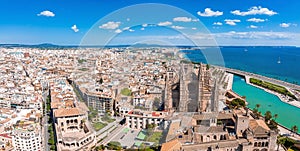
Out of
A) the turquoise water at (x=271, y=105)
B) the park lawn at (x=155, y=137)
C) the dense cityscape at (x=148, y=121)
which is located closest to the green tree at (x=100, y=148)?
the dense cityscape at (x=148, y=121)

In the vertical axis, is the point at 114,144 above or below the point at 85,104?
below

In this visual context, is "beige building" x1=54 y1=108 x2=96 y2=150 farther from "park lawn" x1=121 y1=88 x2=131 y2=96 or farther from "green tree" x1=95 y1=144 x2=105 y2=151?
"park lawn" x1=121 y1=88 x2=131 y2=96

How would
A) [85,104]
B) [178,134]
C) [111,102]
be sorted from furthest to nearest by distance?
[111,102] → [85,104] → [178,134]

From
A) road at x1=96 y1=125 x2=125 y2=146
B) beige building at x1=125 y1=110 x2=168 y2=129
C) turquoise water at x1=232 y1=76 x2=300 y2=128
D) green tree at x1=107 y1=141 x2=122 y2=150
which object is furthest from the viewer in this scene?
turquoise water at x1=232 y1=76 x2=300 y2=128

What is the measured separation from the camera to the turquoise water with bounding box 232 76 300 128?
23.6 feet

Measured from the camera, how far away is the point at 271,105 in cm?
884

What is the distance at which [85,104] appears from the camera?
5.79 metres

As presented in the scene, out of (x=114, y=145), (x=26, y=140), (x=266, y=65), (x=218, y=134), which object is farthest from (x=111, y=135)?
(x=266, y=65)

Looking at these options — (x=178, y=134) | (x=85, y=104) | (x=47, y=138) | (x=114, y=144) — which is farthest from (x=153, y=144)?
(x=47, y=138)

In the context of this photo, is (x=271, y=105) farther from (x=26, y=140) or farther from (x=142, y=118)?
(x=26, y=140)

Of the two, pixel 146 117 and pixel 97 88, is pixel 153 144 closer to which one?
pixel 146 117

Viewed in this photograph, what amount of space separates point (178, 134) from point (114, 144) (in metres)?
1.48

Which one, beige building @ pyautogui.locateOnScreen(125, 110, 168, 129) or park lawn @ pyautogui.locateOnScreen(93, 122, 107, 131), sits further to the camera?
beige building @ pyautogui.locateOnScreen(125, 110, 168, 129)

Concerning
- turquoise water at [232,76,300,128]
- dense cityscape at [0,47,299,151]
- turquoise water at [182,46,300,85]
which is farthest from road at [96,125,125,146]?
turquoise water at [232,76,300,128]
